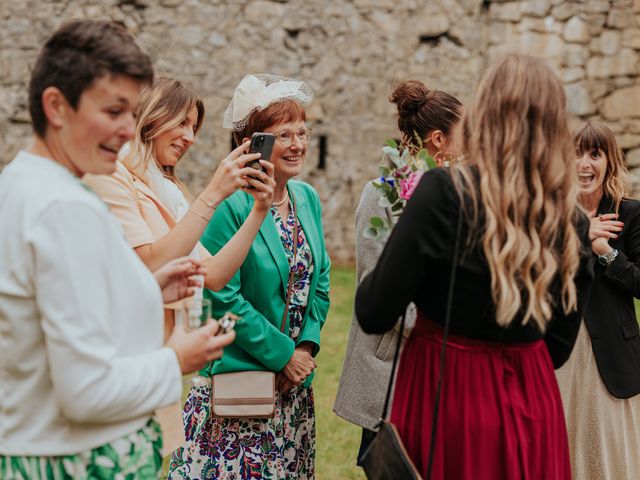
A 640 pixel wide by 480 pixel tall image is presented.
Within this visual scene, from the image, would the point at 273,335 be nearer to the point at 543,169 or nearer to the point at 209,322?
the point at 209,322

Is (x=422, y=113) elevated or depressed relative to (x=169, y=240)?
elevated

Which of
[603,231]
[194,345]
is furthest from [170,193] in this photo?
[603,231]

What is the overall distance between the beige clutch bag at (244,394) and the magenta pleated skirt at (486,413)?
868mm

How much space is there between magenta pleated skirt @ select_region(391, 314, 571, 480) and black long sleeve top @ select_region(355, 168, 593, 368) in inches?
2.8

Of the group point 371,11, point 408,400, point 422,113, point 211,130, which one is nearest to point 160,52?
point 211,130

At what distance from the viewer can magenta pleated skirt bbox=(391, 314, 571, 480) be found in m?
2.32

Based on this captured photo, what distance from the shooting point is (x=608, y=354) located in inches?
141

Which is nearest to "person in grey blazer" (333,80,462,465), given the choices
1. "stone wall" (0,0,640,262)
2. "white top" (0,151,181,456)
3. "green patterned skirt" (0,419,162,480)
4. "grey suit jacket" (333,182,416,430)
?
"grey suit jacket" (333,182,416,430)

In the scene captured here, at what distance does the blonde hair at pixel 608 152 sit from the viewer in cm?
374

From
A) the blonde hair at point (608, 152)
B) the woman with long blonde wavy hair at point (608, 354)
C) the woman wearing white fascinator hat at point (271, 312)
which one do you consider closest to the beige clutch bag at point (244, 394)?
the woman wearing white fascinator hat at point (271, 312)

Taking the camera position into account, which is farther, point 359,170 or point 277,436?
point 359,170

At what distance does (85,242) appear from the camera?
1723mm

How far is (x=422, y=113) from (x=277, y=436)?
154cm

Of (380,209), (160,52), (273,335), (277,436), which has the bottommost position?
(277,436)
